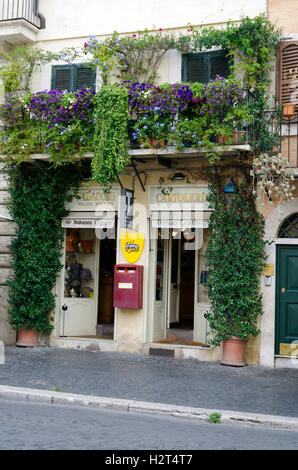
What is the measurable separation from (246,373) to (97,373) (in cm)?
267

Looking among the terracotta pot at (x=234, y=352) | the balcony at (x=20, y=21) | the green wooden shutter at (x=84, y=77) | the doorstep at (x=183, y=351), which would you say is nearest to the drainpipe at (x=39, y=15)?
the balcony at (x=20, y=21)

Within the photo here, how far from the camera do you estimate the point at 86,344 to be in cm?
1341

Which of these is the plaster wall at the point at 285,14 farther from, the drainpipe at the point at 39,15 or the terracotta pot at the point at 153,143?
the drainpipe at the point at 39,15

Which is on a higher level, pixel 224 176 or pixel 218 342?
pixel 224 176

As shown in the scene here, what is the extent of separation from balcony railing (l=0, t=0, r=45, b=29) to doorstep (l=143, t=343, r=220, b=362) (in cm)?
741

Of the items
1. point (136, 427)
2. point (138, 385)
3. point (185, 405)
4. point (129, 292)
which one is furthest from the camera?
point (129, 292)

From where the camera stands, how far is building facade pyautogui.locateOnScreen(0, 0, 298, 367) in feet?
39.5

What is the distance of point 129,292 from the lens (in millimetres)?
12898

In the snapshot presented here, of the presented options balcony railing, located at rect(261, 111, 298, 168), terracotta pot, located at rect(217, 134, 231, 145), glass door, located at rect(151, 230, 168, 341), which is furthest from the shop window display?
balcony railing, located at rect(261, 111, 298, 168)

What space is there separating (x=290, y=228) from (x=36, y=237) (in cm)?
527

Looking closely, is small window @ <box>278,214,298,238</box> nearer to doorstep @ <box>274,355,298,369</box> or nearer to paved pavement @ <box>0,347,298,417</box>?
doorstep @ <box>274,355,298,369</box>
